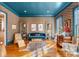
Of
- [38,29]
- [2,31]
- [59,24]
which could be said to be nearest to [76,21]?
[59,24]

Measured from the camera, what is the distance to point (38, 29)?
183 cm

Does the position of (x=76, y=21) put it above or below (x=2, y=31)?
above

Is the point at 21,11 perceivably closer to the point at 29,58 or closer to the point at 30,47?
the point at 30,47

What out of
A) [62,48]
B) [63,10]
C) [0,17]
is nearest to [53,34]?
[62,48]

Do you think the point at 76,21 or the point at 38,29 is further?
the point at 38,29

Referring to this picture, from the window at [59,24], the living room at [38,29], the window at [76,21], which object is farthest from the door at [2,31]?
the window at [76,21]

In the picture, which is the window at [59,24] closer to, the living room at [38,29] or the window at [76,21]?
the living room at [38,29]

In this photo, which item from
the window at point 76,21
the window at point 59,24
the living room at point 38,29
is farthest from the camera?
the window at point 59,24

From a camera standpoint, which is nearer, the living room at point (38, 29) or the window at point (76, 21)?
the window at point (76, 21)

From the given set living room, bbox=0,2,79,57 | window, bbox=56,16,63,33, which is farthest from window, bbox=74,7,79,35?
window, bbox=56,16,63,33

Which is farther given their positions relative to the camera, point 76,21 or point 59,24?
point 59,24

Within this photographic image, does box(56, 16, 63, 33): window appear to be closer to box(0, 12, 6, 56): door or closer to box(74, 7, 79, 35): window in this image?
box(74, 7, 79, 35): window

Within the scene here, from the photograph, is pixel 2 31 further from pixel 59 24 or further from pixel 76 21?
pixel 76 21

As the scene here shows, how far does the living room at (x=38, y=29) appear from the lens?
166cm
